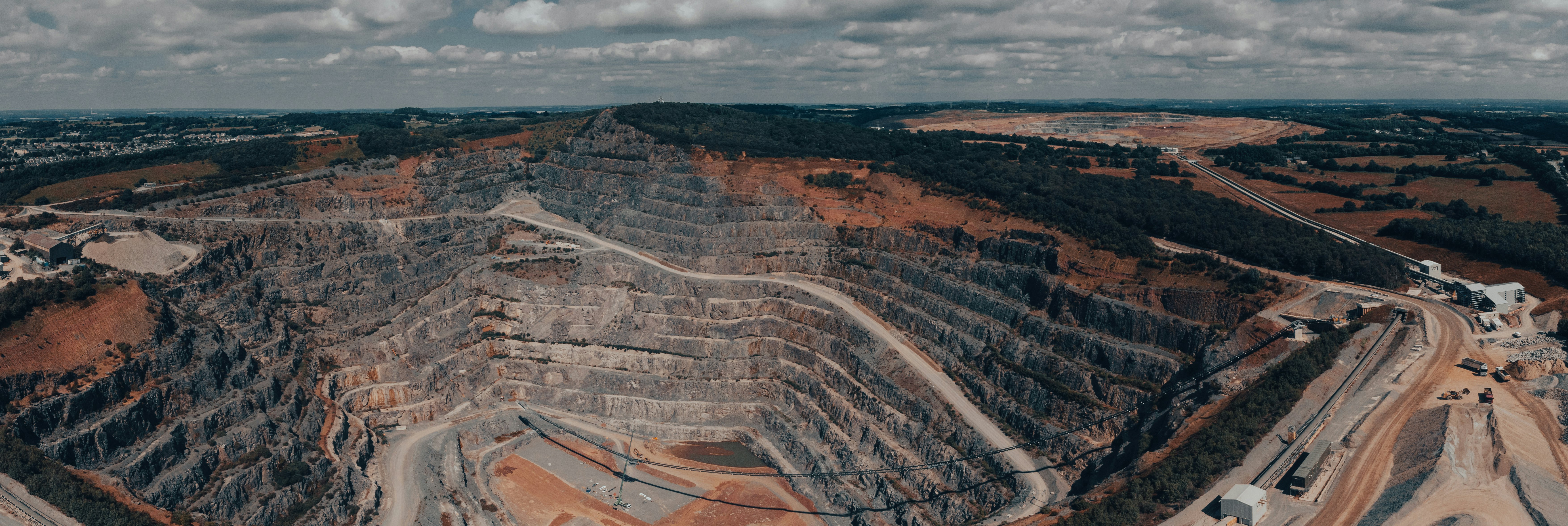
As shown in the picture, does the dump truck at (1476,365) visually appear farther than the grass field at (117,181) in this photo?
No

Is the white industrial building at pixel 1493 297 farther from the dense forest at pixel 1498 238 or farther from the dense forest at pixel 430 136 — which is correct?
the dense forest at pixel 430 136

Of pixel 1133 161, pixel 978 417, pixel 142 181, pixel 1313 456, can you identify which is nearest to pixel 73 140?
pixel 142 181

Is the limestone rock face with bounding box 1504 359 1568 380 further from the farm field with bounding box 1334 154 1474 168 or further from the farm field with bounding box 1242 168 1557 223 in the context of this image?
the farm field with bounding box 1334 154 1474 168

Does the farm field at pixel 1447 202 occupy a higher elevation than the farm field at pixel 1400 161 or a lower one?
lower

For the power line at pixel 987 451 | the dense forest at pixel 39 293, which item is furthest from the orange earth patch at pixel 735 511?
the dense forest at pixel 39 293

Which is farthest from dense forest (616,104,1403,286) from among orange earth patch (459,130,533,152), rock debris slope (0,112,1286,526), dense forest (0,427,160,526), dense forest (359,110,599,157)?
dense forest (0,427,160,526)

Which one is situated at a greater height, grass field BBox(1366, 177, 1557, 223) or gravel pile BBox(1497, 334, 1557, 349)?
grass field BBox(1366, 177, 1557, 223)
